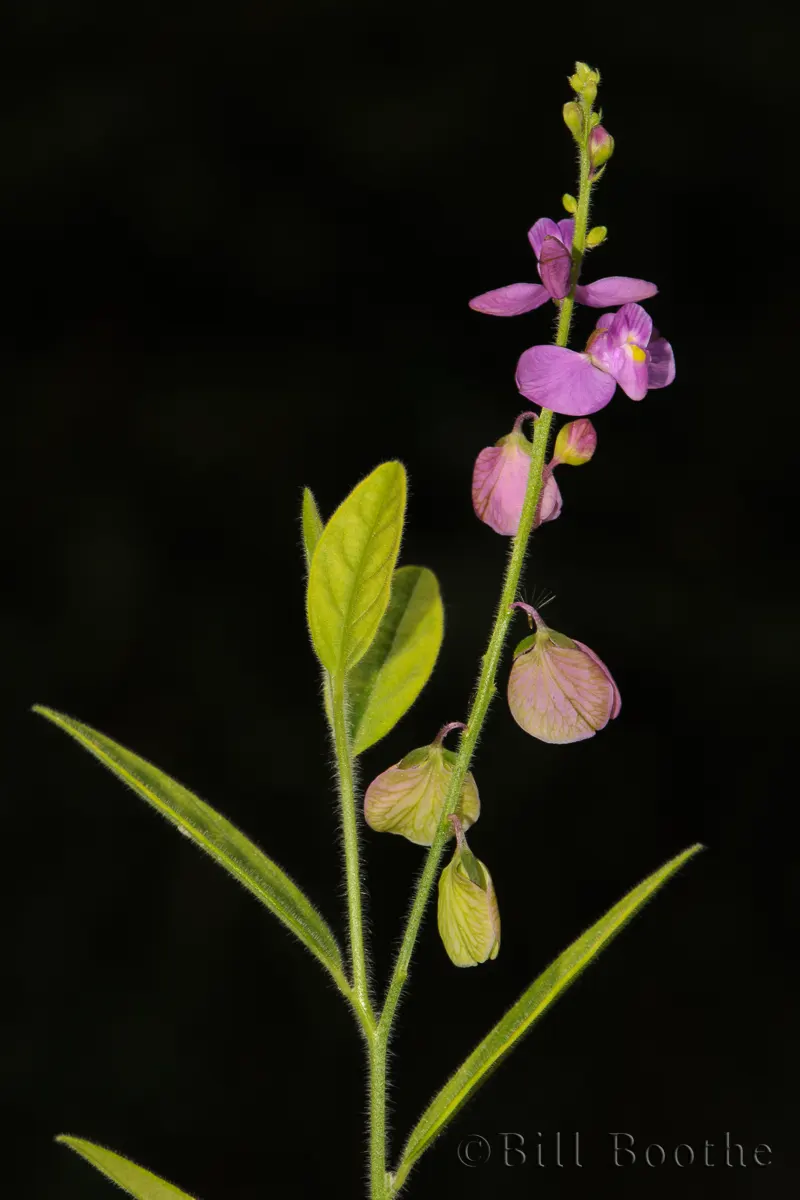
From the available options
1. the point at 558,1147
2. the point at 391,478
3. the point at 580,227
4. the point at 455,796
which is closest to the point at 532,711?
the point at 455,796

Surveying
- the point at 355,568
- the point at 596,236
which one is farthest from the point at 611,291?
the point at 355,568

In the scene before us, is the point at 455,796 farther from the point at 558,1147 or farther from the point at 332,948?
the point at 558,1147

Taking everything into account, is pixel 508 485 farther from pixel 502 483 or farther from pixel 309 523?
pixel 309 523

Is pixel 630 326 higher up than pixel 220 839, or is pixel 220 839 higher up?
pixel 630 326

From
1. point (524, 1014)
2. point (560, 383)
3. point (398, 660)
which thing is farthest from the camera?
point (398, 660)

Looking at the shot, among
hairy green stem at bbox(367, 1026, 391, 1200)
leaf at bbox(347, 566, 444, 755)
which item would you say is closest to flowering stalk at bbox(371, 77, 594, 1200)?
hairy green stem at bbox(367, 1026, 391, 1200)
